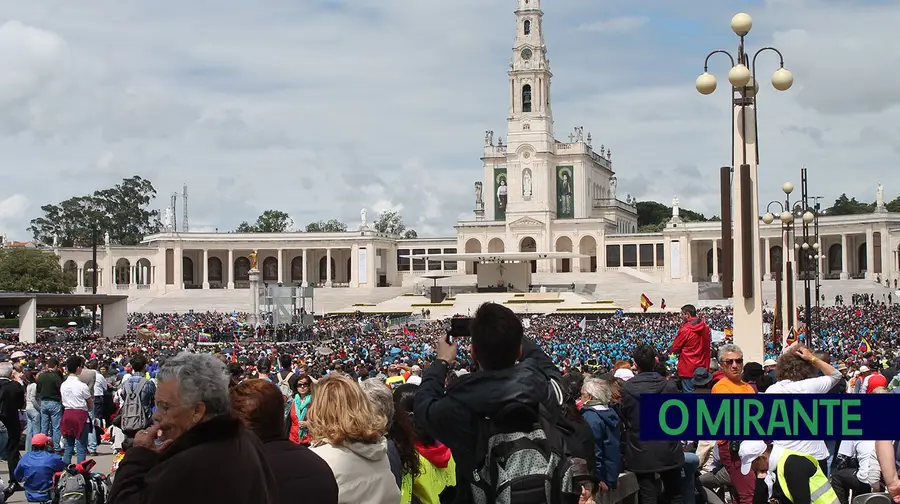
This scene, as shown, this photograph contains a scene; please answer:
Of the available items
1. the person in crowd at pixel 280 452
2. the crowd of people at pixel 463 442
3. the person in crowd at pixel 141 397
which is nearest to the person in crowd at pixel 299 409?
the crowd of people at pixel 463 442

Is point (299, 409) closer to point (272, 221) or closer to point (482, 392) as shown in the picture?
point (482, 392)

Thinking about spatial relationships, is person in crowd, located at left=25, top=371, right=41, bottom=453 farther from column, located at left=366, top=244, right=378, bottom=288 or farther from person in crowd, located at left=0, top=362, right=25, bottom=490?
column, located at left=366, top=244, right=378, bottom=288

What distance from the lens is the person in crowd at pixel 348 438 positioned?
507cm

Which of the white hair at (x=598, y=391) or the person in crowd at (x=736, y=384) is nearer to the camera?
the white hair at (x=598, y=391)

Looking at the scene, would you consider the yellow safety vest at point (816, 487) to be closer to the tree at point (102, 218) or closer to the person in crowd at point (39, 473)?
the person in crowd at point (39, 473)

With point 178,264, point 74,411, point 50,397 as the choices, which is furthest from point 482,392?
point 178,264

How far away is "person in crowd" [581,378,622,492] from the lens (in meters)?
7.35

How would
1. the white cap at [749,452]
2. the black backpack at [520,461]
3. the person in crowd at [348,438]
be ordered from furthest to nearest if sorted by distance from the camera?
the white cap at [749,452] < the person in crowd at [348,438] < the black backpack at [520,461]

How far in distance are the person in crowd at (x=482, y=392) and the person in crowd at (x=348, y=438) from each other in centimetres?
54

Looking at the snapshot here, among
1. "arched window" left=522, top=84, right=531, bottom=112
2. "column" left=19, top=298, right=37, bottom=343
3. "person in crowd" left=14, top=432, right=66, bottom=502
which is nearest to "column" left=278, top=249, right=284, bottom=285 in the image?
"arched window" left=522, top=84, right=531, bottom=112

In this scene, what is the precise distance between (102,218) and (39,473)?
11618 centimetres

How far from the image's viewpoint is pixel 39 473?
9.29 metres

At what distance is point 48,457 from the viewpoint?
938 cm

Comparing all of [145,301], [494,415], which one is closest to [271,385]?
[494,415]
